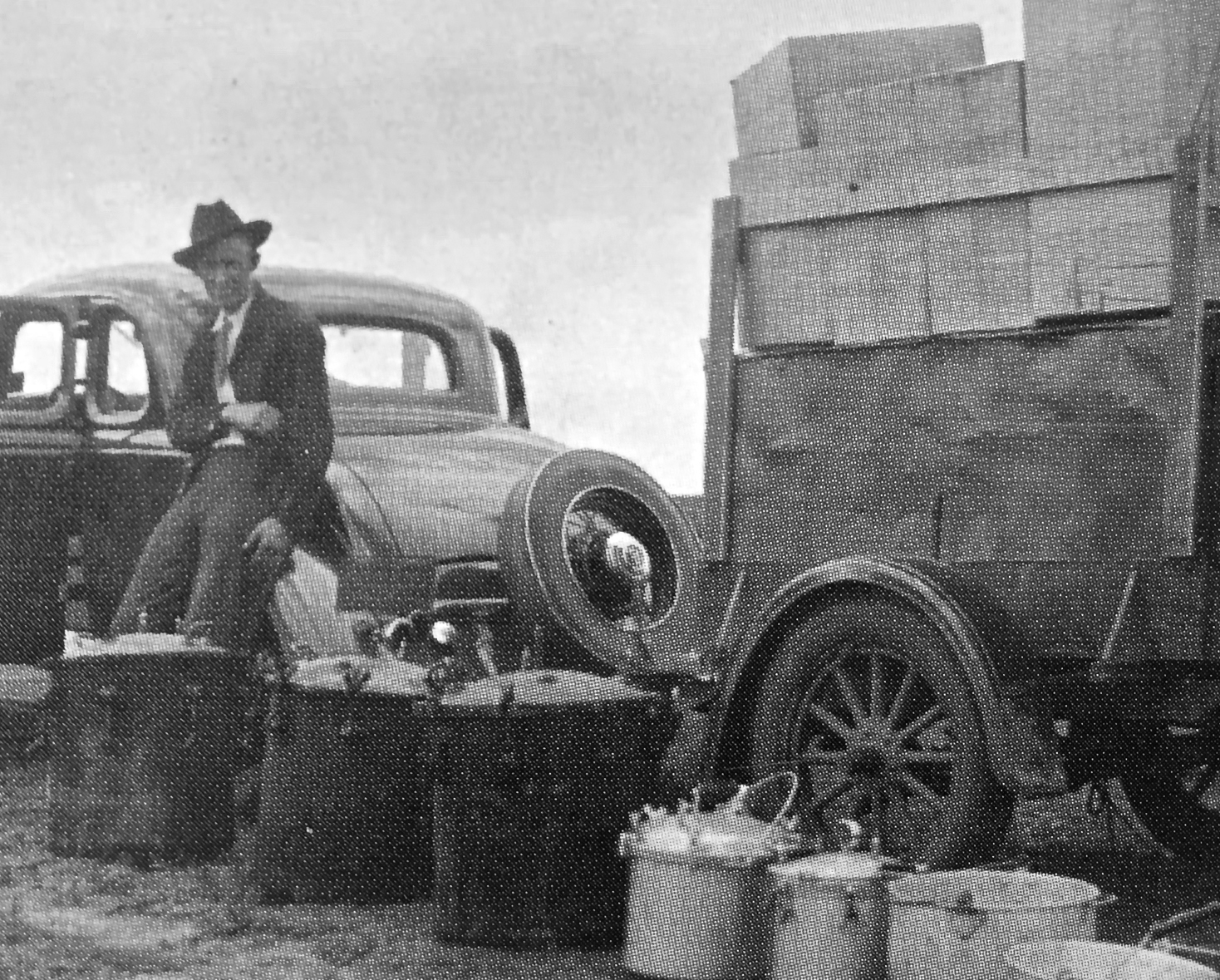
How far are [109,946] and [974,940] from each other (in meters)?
2.52

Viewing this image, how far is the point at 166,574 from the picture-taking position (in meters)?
7.32

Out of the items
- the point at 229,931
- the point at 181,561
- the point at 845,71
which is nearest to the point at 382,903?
the point at 229,931

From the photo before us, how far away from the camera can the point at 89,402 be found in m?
7.84

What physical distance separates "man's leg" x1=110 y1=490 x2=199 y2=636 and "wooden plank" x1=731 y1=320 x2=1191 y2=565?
2.86 metres

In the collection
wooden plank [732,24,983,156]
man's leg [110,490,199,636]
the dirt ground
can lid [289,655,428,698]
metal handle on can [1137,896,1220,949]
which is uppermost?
wooden plank [732,24,983,156]

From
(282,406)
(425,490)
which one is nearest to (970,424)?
(425,490)

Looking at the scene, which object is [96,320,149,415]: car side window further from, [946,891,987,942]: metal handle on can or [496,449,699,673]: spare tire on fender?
[946,891,987,942]: metal handle on can

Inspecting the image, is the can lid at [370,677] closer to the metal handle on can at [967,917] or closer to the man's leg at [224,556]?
the man's leg at [224,556]

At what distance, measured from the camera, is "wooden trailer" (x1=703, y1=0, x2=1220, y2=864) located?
4.62 m

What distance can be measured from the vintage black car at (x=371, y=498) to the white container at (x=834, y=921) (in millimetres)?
1838

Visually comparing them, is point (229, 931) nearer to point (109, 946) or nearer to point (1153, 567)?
point (109, 946)

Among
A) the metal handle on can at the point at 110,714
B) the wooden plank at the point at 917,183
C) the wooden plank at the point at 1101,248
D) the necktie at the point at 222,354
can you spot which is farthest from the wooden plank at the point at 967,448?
the necktie at the point at 222,354

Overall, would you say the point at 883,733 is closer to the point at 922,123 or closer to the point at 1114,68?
the point at 922,123

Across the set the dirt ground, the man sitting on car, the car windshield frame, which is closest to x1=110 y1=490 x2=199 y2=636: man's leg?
the man sitting on car
